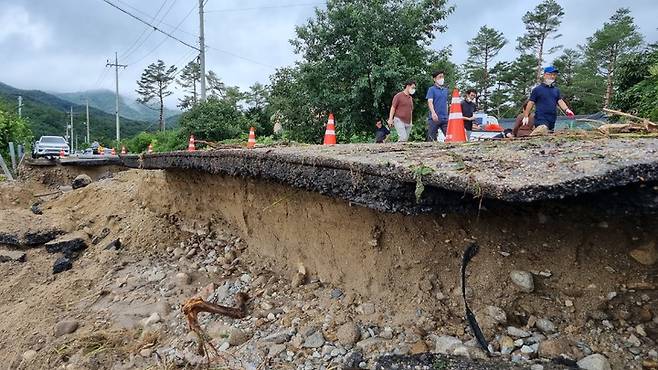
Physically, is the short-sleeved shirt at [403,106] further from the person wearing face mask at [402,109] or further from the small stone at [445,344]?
the small stone at [445,344]

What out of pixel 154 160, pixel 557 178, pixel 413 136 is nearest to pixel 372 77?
pixel 413 136

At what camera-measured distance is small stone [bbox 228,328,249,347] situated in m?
2.98

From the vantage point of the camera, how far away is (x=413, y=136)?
13016 mm

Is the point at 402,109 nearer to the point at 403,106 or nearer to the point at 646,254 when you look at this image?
the point at 403,106

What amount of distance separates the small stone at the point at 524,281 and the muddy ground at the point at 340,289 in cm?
3

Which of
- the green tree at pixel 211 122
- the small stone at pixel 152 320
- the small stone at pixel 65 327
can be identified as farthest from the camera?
the green tree at pixel 211 122

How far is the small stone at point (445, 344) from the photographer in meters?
2.28

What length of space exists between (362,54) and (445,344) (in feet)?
37.1

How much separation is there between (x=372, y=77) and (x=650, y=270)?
1068 centimetres

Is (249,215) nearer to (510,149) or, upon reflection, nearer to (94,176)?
(510,149)

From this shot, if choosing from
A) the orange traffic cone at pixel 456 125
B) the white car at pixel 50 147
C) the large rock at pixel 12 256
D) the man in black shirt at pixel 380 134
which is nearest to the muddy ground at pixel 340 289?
the large rock at pixel 12 256

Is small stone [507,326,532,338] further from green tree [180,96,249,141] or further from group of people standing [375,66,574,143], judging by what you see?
green tree [180,96,249,141]

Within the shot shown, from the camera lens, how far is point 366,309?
2.82 meters

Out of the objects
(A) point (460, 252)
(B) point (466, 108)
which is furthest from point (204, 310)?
(B) point (466, 108)
